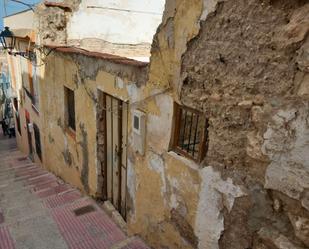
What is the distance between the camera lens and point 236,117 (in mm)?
2369

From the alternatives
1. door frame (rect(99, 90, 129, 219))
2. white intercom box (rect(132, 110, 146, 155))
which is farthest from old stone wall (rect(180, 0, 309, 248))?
door frame (rect(99, 90, 129, 219))

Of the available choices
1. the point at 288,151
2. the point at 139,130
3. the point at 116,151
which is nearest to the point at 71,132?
the point at 116,151

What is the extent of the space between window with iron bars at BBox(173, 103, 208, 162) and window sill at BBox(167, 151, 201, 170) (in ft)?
0.11

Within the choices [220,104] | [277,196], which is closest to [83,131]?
[220,104]

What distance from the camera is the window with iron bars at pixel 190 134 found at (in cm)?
284

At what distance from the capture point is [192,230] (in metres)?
3.02

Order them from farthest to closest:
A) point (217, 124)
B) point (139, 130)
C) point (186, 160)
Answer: point (139, 130) < point (186, 160) < point (217, 124)

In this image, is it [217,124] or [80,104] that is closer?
[217,124]

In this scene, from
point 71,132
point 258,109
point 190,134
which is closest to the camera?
point 258,109

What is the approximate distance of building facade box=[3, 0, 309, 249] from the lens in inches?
77.4

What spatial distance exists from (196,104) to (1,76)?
74.9ft

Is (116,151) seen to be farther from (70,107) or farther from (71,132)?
(70,107)

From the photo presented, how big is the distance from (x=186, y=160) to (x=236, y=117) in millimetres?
823

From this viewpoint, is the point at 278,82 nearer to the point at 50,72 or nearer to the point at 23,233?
the point at 23,233
